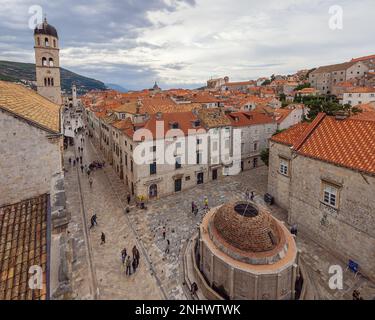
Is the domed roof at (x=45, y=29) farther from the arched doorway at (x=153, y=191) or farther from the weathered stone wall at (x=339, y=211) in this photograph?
the weathered stone wall at (x=339, y=211)

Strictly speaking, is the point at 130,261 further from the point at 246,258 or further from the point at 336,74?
the point at 336,74

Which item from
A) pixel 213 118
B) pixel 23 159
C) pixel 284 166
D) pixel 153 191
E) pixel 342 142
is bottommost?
pixel 153 191

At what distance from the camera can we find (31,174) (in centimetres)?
1288

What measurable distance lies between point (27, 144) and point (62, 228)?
17.2ft

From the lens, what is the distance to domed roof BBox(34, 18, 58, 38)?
40062 mm

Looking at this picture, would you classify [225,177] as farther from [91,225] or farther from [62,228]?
[62,228]

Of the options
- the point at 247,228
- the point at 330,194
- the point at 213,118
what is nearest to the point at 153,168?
the point at 213,118

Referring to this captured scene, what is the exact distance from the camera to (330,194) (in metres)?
19.4

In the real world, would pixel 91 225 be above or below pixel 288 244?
below

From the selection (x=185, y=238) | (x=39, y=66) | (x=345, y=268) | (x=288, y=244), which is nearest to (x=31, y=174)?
(x=185, y=238)

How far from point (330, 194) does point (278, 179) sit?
313 inches

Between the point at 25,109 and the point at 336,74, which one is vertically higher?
the point at 336,74

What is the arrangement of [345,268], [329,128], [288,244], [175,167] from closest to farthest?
[288,244], [345,268], [329,128], [175,167]

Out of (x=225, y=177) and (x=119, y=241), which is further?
→ (x=225, y=177)
